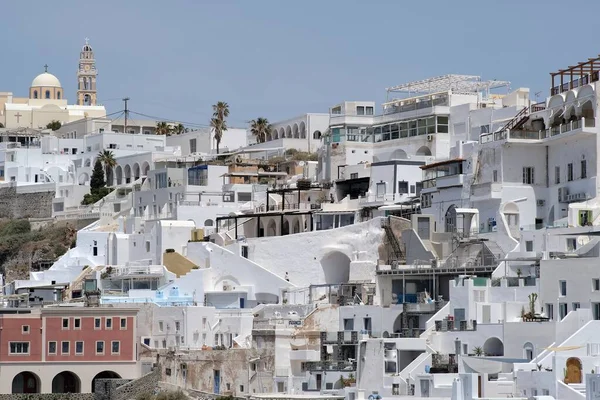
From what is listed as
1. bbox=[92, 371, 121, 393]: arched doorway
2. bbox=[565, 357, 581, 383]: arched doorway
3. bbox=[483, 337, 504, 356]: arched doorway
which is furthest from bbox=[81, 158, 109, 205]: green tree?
bbox=[565, 357, 581, 383]: arched doorway

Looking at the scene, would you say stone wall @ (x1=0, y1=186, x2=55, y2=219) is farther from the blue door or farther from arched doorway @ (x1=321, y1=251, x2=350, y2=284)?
the blue door

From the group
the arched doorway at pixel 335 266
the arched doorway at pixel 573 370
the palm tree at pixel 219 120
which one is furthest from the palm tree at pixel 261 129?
the arched doorway at pixel 573 370

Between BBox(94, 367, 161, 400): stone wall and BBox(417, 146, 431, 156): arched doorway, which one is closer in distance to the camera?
BBox(94, 367, 161, 400): stone wall

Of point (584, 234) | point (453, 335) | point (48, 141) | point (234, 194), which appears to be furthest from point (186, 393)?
point (48, 141)

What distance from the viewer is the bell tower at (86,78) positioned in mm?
159500

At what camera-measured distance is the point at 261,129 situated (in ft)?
364

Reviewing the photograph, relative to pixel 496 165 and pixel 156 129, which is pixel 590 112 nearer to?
pixel 496 165

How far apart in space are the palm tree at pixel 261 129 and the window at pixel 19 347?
1689 inches

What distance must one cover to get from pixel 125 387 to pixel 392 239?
1354 cm

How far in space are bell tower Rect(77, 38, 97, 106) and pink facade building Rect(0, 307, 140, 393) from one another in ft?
296

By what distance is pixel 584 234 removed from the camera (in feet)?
200

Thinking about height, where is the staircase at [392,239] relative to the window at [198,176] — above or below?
below

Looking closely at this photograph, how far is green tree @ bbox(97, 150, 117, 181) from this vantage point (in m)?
107

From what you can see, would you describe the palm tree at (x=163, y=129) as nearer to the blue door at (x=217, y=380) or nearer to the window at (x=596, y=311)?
the blue door at (x=217, y=380)
